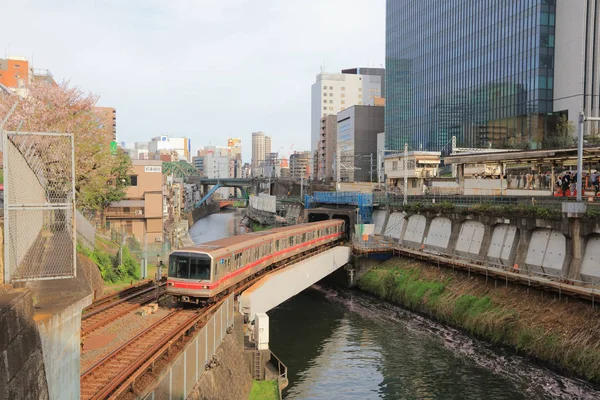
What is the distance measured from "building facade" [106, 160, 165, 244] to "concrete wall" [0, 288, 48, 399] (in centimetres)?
3973

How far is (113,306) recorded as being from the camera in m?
21.4

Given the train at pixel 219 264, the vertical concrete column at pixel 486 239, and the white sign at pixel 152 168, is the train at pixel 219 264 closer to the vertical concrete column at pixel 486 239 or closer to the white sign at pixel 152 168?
the vertical concrete column at pixel 486 239

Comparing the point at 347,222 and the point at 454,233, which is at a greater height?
the point at 454,233

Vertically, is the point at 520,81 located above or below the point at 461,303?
above

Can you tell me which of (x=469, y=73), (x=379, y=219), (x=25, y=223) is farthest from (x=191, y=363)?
(x=469, y=73)

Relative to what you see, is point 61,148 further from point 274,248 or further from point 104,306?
point 274,248

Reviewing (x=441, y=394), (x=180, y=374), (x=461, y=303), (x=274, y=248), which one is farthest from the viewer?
(x=274, y=248)

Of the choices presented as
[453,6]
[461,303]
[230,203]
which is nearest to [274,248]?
[461,303]

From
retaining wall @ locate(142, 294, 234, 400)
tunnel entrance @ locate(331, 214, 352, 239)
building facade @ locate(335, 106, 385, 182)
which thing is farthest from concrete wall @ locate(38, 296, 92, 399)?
building facade @ locate(335, 106, 385, 182)

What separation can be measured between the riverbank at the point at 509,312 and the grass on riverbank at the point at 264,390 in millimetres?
11441

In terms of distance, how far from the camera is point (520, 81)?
6338cm

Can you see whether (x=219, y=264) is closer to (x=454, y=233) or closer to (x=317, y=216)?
(x=454, y=233)

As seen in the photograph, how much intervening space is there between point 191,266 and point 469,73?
205ft

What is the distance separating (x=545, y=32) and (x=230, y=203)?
388ft
